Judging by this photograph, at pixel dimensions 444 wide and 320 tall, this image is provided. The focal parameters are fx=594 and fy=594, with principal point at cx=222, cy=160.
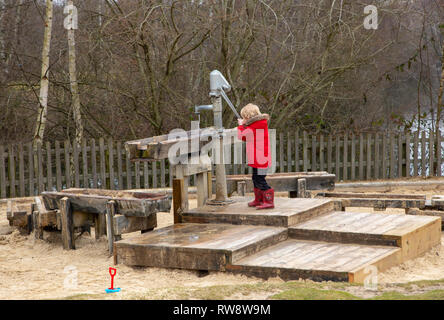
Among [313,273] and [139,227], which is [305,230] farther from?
[139,227]

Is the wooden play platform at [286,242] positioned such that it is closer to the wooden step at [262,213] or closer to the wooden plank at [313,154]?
the wooden step at [262,213]

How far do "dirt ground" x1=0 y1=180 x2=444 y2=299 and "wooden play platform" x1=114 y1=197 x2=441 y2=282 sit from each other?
0.13 metres

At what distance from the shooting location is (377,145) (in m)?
13.9

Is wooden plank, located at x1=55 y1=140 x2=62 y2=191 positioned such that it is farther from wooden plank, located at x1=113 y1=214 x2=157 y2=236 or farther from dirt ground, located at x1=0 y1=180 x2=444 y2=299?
wooden plank, located at x1=113 y1=214 x2=157 y2=236

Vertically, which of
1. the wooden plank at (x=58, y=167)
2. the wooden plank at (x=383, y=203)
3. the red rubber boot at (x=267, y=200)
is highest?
the wooden plank at (x=58, y=167)

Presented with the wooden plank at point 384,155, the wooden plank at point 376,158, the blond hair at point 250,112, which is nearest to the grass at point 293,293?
the blond hair at point 250,112

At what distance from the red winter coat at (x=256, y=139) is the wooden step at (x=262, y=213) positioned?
607 millimetres

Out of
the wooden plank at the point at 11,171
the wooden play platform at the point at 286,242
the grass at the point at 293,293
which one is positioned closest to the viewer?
the grass at the point at 293,293

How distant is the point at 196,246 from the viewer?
19.7ft

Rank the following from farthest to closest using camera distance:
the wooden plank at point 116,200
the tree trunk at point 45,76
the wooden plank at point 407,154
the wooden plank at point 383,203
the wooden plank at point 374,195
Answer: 1. the wooden plank at point 407,154
2. the tree trunk at point 45,76
3. the wooden plank at point 374,195
4. the wooden plank at point 383,203
5. the wooden plank at point 116,200

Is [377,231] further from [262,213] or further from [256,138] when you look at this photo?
[256,138]

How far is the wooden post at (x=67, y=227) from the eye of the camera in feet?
24.9

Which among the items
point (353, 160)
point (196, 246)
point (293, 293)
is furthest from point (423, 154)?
point (293, 293)
